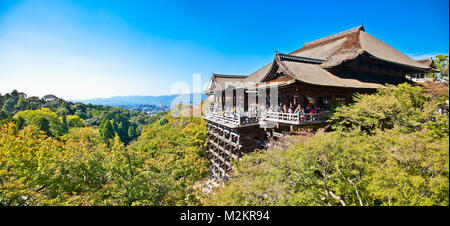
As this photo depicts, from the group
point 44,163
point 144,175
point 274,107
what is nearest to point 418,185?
point 274,107

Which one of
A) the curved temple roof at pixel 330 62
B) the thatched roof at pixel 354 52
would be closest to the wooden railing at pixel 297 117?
the curved temple roof at pixel 330 62

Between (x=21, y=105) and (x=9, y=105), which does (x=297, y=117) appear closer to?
(x=21, y=105)

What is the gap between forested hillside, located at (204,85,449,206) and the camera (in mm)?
4883

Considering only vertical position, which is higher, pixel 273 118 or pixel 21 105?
pixel 21 105

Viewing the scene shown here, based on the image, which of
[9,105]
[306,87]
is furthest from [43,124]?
[306,87]

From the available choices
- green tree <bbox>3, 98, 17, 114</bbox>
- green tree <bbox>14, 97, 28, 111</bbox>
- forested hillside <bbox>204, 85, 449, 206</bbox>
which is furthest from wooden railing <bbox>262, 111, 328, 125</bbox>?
green tree <bbox>3, 98, 17, 114</bbox>

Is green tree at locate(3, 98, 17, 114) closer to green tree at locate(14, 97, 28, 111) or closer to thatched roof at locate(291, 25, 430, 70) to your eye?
green tree at locate(14, 97, 28, 111)

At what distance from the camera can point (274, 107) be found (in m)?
14.8

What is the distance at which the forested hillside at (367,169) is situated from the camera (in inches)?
192

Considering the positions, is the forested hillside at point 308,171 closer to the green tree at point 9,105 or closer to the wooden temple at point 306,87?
the wooden temple at point 306,87

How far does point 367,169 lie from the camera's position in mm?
6598

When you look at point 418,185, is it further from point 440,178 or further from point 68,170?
point 68,170

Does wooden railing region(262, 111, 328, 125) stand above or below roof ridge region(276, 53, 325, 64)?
below
